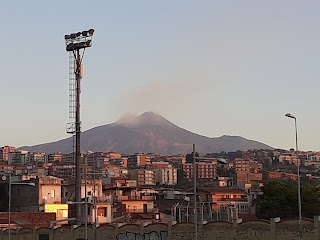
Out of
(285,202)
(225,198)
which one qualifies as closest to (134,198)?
(225,198)

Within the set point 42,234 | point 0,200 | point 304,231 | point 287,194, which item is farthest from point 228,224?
point 0,200

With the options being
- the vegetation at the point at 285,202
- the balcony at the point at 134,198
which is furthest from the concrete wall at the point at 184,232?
the balcony at the point at 134,198

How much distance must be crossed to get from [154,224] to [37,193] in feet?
124

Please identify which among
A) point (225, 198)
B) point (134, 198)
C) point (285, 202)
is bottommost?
point (225, 198)

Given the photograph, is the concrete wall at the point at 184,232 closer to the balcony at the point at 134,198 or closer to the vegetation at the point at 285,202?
the vegetation at the point at 285,202

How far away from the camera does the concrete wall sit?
137 ft

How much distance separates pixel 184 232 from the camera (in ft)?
159

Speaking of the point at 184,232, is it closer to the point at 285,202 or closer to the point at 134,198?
the point at 285,202

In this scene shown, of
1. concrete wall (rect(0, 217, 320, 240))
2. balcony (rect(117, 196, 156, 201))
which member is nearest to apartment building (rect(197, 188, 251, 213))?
balcony (rect(117, 196, 156, 201))

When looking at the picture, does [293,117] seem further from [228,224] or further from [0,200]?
[0,200]

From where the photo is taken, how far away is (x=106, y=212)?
84250 millimetres

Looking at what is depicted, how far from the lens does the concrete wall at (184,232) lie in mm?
A: 41719

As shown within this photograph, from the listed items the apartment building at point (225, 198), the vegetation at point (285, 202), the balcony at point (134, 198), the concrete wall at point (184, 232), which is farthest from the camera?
the apartment building at point (225, 198)

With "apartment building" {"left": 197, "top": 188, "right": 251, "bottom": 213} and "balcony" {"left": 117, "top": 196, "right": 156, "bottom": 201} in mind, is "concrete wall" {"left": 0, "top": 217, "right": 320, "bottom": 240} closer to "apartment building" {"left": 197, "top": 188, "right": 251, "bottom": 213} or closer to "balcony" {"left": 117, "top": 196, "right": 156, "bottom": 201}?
"balcony" {"left": 117, "top": 196, "right": 156, "bottom": 201}
